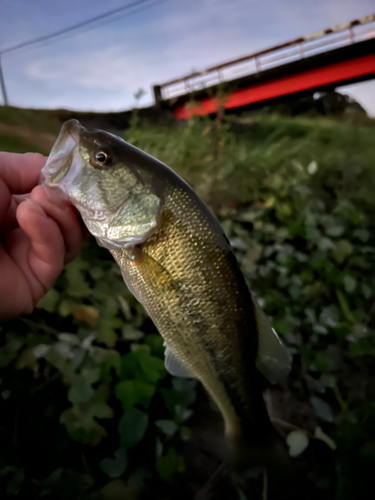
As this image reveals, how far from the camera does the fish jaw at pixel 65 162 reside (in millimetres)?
607

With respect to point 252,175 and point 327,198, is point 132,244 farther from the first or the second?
point 327,198

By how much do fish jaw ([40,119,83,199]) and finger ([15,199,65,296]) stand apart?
0.18 ft

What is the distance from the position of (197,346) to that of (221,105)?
1791 mm

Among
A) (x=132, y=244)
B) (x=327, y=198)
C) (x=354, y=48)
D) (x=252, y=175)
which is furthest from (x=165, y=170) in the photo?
(x=354, y=48)

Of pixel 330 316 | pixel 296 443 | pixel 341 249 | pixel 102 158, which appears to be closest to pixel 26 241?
pixel 102 158

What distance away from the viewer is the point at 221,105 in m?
2.08

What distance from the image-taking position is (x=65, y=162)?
24.3 inches

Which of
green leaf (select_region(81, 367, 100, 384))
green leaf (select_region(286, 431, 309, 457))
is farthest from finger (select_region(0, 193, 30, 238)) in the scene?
green leaf (select_region(286, 431, 309, 457))

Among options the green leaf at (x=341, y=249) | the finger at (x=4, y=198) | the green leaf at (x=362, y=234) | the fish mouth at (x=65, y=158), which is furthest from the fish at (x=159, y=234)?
the green leaf at (x=362, y=234)

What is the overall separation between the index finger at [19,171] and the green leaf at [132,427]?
68cm

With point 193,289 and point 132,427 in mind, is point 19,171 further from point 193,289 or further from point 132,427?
point 132,427

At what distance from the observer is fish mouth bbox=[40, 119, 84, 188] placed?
0.61 m

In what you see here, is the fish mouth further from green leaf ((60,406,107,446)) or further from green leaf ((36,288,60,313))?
green leaf ((60,406,107,446))

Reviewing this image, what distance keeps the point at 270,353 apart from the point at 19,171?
0.70 meters
